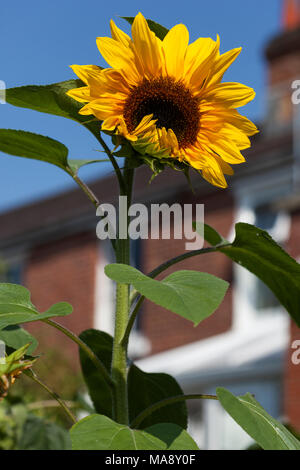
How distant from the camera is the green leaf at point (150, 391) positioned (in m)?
1.21

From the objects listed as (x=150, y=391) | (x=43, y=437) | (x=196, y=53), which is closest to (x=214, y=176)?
(x=196, y=53)

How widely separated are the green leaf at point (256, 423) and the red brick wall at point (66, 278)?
12.9 metres

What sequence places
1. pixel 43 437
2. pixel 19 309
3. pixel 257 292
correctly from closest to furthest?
pixel 19 309
pixel 43 437
pixel 257 292

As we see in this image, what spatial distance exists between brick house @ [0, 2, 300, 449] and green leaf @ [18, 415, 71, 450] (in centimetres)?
687

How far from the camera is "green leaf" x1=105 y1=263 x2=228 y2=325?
798 mm

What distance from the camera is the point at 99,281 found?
14.5m

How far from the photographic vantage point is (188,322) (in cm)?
1284

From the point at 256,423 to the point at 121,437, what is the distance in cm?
14

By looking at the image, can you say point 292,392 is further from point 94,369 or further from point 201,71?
point 201,71

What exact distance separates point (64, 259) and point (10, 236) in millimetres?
1274

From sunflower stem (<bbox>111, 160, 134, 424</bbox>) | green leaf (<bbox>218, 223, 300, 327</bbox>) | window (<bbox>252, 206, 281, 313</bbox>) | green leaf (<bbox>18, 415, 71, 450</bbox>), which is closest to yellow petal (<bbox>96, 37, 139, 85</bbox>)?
sunflower stem (<bbox>111, 160, 134, 424</bbox>)

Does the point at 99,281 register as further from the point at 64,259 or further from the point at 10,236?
the point at 10,236
